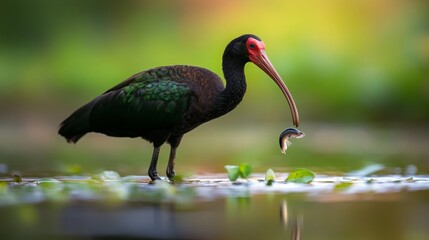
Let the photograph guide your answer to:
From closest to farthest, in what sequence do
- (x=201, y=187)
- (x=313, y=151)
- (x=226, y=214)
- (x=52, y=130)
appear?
(x=226, y=214) → (x=201, y=187) → (x=313, y=151) → (x=52, y=130)

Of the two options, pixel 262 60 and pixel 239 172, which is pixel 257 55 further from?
pixel 239 172

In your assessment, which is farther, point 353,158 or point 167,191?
point 353,158

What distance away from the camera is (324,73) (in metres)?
22.9

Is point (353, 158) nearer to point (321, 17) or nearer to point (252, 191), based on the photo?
point (252, 191)

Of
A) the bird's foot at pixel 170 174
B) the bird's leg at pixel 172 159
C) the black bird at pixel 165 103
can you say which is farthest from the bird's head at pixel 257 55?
the bird's foot at pixel 170 174

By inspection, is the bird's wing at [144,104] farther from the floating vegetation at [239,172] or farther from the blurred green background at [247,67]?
the blurred green background at [247,67]

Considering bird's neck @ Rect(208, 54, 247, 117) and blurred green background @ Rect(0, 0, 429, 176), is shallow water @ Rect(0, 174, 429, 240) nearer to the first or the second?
bird's neck @ Rect(208, 54, 247, 117)

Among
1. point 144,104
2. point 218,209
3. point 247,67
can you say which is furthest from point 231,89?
point 247,67

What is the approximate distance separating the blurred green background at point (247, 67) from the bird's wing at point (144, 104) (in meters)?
5.15

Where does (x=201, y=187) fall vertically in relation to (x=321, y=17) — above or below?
below

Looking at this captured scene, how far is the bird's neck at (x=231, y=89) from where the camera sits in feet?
36.2

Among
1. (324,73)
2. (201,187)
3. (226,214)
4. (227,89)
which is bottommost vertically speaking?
(226,214)

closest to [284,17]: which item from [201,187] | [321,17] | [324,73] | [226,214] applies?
[321,17]

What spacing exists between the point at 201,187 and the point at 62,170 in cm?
253
